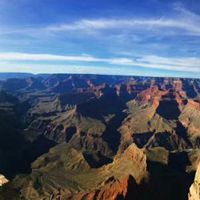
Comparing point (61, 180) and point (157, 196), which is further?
point (61, 180)

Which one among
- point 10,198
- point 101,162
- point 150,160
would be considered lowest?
point 101,162

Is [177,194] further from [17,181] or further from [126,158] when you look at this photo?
[17,181]

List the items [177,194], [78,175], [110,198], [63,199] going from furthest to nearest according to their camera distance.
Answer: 1. [78,175]
2. [177,194]
3. [63,199]
4. [110,198]

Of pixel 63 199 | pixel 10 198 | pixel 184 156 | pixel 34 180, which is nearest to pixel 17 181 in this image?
pixel 34 180

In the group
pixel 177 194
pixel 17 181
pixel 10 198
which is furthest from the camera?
pixel 17 181

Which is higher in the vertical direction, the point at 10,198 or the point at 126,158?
the point at 10,198

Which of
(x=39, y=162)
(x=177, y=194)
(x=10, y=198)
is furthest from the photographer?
(x=39, y=162)

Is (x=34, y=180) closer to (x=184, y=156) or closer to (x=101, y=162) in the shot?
(x=101, y=162)

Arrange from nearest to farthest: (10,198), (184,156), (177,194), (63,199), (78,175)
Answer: (10,198), (63,199), (177,194), (78,175), (184,156)

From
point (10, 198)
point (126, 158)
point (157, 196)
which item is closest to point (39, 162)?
point (126, 158)
